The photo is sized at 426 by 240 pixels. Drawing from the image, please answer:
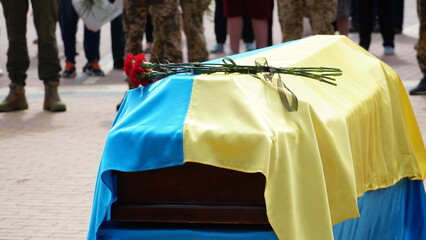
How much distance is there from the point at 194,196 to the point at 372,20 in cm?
956

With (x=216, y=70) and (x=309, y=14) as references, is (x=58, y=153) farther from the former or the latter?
(x=216, y=70)

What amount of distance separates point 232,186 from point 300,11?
6158mm

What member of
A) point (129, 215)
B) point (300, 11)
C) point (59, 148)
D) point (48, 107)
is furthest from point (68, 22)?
point (129, 215)

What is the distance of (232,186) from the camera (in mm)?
3141

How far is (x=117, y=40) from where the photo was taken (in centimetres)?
1220

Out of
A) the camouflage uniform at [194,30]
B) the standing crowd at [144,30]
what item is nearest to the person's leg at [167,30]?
the standing crowd at [144,30]

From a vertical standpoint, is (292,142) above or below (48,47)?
above

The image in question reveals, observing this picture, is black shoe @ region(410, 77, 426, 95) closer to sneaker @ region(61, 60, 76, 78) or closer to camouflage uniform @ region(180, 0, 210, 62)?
camouflage uniform @ region(180, 0, 210, 62)

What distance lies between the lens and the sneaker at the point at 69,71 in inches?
460

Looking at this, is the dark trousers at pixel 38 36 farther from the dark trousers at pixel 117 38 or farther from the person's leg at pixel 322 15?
the dark trousers at pixel 117 38

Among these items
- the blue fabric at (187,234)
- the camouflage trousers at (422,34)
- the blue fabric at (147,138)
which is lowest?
the camouflage trousers at (422,34)

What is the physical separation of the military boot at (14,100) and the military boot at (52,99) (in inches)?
9.2

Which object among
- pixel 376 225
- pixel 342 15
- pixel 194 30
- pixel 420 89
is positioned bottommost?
pixel 420 89

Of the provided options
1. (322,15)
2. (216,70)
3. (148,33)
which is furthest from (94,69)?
(216,70)
